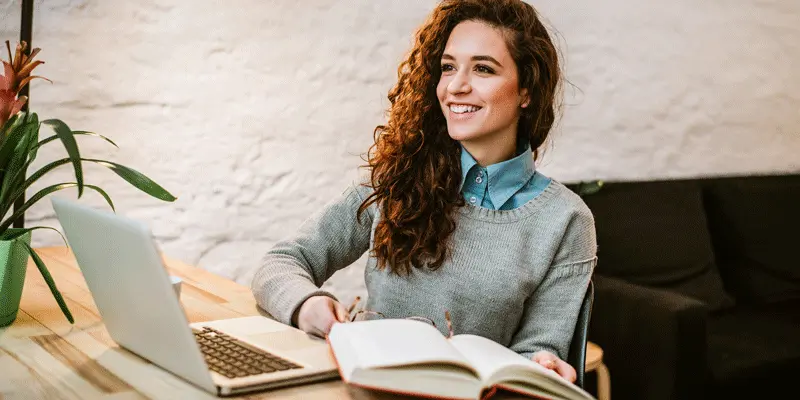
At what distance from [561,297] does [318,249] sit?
1.54 feet

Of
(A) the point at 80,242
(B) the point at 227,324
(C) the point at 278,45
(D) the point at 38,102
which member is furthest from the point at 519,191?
(D) the point at 38,102

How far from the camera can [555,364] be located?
134 centimetres

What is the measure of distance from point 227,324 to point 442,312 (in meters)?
0.42

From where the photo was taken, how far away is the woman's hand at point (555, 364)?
131 centimetres

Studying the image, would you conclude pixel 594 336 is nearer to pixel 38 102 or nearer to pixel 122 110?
pixel 122 110

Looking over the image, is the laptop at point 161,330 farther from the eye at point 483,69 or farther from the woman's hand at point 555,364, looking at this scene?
the eye at point 483,69

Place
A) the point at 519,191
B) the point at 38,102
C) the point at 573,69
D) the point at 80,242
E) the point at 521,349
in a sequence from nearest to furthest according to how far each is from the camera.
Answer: the point at 80,242 < the point at 521,349 < the point at 519,191 < the point at 38,102 < the point at 573,69

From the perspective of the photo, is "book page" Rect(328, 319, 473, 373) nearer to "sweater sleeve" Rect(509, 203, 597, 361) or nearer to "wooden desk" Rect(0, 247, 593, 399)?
"wooden desk" Rect(0, 247, 593, 399)

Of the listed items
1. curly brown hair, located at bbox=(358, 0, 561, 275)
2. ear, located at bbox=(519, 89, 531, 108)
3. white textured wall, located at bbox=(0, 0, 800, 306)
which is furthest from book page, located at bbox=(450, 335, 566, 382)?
white textured wall, located at bbox=(0, 0, 800, 306)

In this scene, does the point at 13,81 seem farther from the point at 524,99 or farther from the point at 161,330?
the point at 524,99

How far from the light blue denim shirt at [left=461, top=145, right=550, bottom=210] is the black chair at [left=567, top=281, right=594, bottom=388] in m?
0.22

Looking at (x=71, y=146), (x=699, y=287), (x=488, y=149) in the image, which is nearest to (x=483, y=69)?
(x=488, y=149)

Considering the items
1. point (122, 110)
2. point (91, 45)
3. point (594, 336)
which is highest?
point (91, 45)

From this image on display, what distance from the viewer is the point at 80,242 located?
1.09 metres
